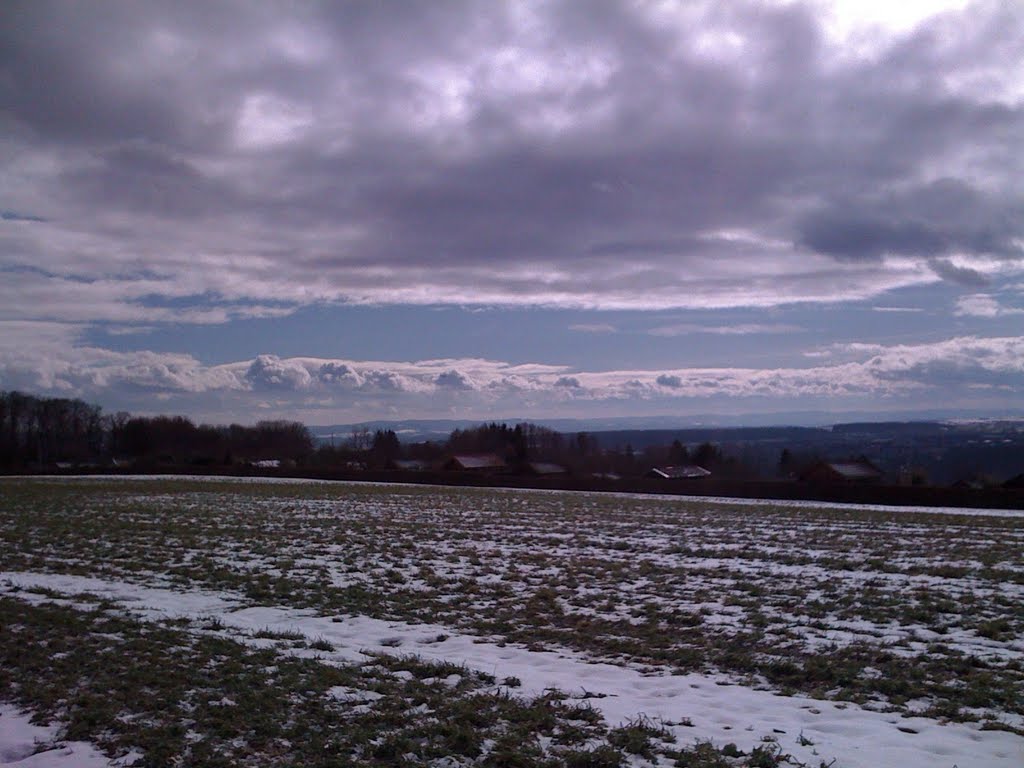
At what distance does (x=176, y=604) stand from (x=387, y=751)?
741 cm

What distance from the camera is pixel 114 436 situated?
142 m

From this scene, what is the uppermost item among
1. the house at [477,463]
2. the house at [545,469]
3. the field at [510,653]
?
the field at [510,653]

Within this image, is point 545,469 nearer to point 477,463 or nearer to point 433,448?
point 477,463

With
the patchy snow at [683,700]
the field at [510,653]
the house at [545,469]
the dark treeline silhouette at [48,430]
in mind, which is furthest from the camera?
the dark treeline silhouette at [48,430]

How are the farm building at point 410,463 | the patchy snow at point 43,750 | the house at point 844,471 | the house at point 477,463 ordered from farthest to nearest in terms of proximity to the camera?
the farm building at point 410,463
the house at point 477,463
the house at point 844,471
the patchy snow at point 43,750

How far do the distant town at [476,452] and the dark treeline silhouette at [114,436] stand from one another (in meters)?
0.25

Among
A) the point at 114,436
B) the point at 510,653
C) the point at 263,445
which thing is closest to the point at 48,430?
the point at 114,436

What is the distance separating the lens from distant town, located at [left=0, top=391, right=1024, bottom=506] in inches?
3216

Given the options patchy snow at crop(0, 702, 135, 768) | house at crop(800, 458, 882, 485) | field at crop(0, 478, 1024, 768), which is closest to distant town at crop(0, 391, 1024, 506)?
house at crop(800, 458, 882, 485)

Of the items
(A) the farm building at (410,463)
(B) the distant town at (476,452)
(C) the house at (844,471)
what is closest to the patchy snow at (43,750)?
(B) the distant town at (476,452)

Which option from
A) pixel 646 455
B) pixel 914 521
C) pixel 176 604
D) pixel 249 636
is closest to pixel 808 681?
pixel 249 636

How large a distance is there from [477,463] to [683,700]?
100511 mm

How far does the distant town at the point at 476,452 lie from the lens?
81.7 meters

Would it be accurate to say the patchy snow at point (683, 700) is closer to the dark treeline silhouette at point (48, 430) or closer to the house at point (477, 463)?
the house at point (477, 463)
